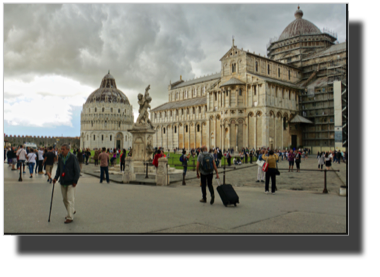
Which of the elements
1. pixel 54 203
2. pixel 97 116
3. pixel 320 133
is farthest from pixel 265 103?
pixel 97 116

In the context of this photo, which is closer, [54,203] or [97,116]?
[54,203]

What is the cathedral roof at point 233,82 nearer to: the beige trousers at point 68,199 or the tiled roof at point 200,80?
the tiled roof at point 200,80

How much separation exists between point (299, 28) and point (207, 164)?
62823 mm

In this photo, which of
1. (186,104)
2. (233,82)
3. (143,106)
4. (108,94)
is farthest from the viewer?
(108,94)

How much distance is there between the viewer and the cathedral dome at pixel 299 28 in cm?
6147

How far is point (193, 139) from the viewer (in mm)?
66938

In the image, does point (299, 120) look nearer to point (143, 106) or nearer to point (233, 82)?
point (233, 82)

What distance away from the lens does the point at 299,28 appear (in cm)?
6209

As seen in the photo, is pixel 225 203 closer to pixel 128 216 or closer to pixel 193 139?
pixel 128 216

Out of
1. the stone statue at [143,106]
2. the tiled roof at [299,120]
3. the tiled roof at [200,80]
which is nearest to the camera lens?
the stone statue at [143,106]

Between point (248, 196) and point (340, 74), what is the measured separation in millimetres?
45945

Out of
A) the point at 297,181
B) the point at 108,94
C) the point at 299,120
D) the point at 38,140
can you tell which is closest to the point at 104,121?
the point at 108,94

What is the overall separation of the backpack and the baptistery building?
360 feet

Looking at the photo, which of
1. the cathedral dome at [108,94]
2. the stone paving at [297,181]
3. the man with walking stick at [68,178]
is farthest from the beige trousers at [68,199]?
the cathedral dome at [108,94]
